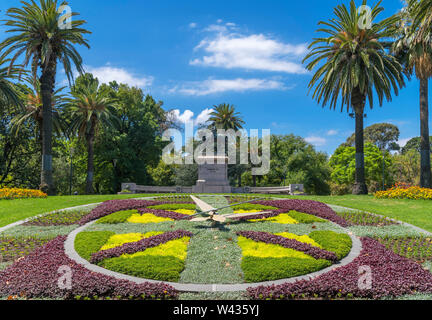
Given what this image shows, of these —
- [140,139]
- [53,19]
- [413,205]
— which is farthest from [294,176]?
[53,19]

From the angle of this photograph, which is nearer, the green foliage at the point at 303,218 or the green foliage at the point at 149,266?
the green foliage at the point at 149,266

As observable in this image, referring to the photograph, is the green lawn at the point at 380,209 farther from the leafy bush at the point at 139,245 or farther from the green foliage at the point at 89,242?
the leafy bush at the point at 139,245

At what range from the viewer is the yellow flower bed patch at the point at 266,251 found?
8.02 m

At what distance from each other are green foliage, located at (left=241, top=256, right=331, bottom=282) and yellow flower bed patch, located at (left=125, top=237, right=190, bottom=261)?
171 centimetres

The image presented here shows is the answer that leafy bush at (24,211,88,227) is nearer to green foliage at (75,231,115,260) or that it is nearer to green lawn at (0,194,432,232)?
green lawn at (0,194,432,232)

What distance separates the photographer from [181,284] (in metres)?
6.45

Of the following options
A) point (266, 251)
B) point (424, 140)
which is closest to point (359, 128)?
point (424, 140)

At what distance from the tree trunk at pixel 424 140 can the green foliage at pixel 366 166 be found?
18745 millimetres

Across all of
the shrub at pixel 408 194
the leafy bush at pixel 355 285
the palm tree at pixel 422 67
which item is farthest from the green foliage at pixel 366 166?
the leafy bush at pixel 355 285

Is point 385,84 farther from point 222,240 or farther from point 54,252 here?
point 54,252

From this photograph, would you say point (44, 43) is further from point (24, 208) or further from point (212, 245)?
point (212, 245)

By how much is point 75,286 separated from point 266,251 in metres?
4.70

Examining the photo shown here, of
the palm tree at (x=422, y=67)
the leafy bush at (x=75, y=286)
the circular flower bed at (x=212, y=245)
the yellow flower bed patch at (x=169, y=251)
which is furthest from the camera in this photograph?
the palm tree at (x=422, y=67)

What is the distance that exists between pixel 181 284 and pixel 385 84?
76.6ft
